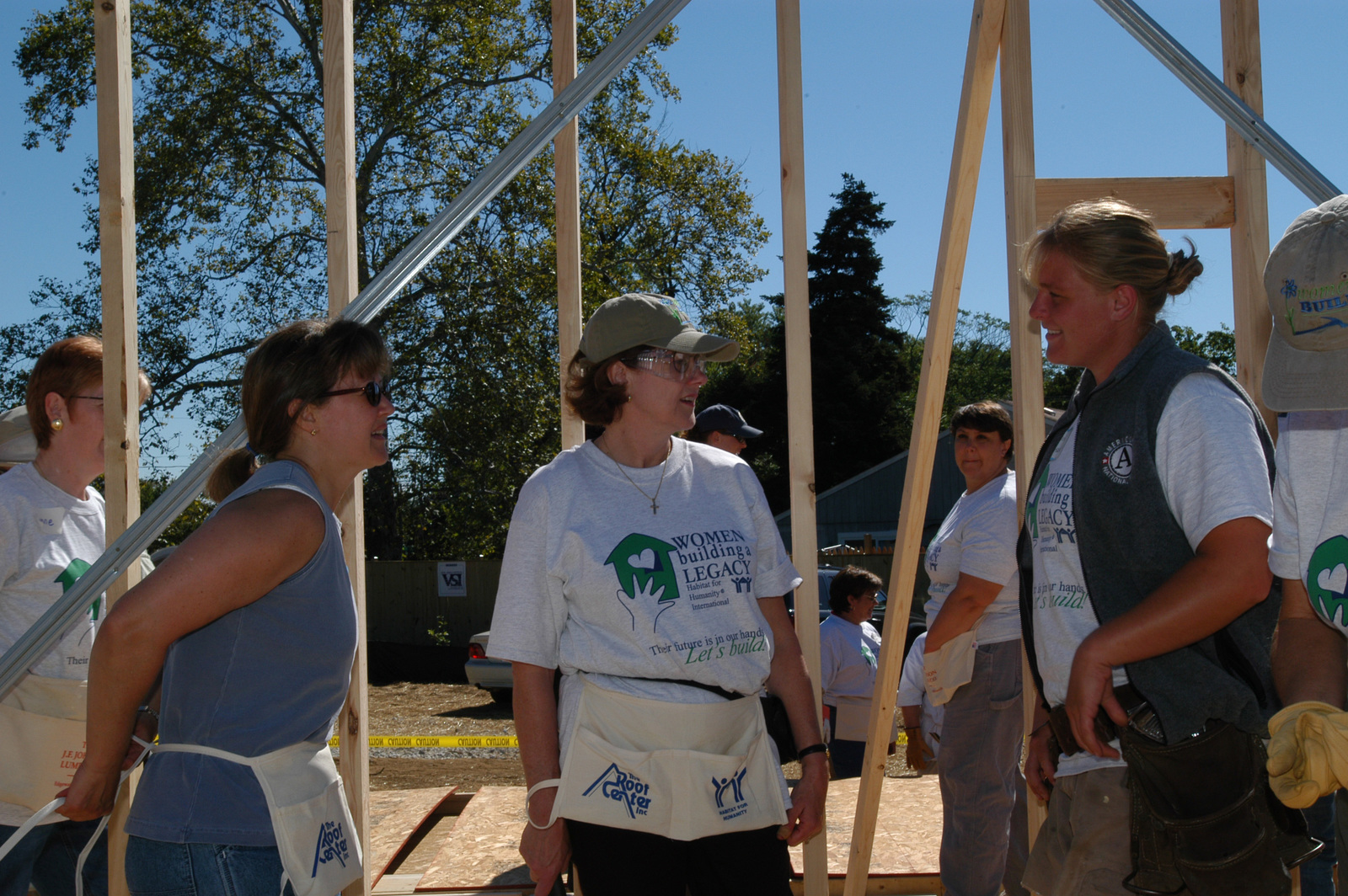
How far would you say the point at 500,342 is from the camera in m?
14.0

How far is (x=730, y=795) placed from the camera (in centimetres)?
194

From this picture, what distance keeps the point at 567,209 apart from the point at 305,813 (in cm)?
173

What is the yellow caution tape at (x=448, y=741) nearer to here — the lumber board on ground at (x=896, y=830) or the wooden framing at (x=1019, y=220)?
the lumber board on ground at (x=896, y=830)

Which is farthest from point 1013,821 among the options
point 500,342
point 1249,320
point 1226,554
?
point 500,342

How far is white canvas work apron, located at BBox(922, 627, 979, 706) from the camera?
3.42 metres

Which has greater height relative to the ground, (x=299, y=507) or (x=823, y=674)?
(x=299, y=507)

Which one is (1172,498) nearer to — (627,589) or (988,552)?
(627,589)

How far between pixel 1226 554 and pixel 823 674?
4.21 metres

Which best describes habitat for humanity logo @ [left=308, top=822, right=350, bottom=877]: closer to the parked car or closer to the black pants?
the black pants

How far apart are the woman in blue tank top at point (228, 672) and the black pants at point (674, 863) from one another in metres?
0.55

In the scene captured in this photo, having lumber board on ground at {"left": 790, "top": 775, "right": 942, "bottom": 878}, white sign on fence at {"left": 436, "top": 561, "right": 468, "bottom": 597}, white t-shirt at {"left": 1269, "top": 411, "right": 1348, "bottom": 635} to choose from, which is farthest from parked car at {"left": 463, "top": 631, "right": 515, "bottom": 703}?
white t-shirt at {"left": 1269, "top": 411, "right": 1348, "bottom": 635}

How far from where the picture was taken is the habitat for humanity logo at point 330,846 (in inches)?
62.9

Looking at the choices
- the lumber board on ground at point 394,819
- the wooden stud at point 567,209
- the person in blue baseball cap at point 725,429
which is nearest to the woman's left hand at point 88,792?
the wooden stud at point 567,209

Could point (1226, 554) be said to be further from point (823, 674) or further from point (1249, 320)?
point (823, 674)
